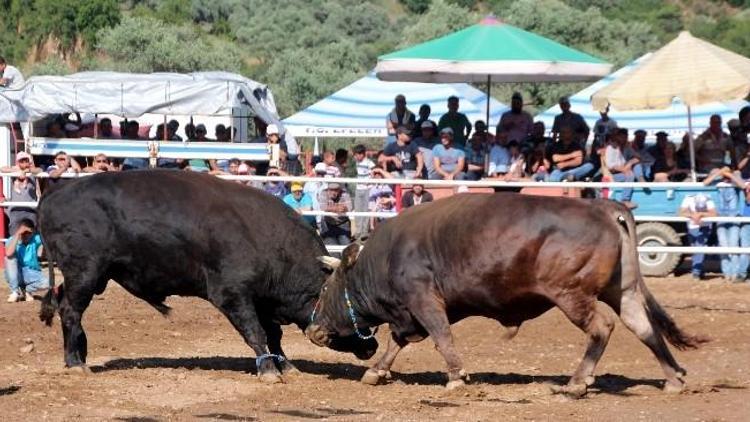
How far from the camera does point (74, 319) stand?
10570 mm

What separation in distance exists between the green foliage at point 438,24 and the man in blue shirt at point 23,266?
2691 centimetres

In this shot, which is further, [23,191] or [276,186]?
[276,186]

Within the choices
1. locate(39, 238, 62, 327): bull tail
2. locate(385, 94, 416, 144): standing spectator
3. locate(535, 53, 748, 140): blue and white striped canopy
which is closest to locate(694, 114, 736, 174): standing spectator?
locate(385, 94, 416, 144): standing spectator

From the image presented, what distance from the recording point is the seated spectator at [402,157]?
670 inches

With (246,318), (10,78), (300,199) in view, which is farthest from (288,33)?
(246,318)

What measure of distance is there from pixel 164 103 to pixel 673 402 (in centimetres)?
1312

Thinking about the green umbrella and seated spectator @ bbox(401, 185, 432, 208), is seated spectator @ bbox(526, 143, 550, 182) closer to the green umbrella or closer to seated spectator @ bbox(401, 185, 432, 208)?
the green umbrella

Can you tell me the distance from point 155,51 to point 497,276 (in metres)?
32.2

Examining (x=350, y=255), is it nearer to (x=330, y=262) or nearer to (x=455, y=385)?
(x=330, y=262)

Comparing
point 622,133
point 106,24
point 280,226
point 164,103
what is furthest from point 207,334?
point 106,24

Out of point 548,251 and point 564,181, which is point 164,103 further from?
point 548,251

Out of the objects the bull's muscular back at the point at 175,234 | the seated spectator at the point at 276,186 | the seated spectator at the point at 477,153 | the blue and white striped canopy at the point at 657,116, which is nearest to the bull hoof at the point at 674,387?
the bull's muscular back at the point at 175,234

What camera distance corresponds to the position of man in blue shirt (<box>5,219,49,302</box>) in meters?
14.9

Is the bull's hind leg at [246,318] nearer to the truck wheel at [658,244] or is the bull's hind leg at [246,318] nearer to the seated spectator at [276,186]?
the seated spectator at [276,186]
